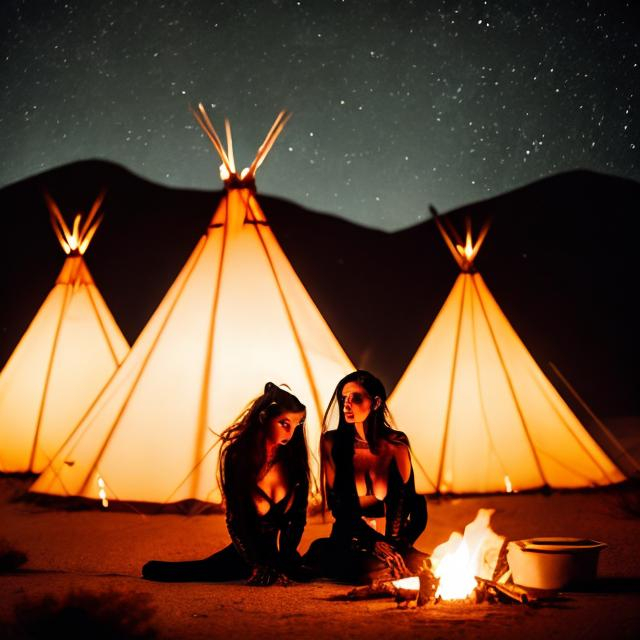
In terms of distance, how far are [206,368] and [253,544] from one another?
3.54m

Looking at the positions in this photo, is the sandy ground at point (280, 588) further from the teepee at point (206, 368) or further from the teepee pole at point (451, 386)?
the teepee pole at point (451, 386)

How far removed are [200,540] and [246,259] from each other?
283cm

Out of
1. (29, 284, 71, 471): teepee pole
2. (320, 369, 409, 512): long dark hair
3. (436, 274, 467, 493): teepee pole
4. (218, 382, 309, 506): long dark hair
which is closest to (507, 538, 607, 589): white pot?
(320, 369, 409, 512): long dark hair

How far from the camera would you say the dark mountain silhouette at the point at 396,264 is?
112ft

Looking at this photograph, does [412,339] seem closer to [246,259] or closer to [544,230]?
[544,230]

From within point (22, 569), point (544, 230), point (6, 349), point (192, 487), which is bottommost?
point (22, 569)

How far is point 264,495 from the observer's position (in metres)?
4.99

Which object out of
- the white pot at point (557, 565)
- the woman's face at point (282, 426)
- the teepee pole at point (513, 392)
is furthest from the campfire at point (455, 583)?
the teepee pole at point (513, 392)

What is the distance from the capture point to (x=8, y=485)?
9984 mm

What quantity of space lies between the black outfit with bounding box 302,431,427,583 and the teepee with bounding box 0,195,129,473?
645 centimetres

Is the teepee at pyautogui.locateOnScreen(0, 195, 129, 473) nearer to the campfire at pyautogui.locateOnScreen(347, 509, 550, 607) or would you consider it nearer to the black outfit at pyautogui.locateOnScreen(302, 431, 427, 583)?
the black outfit at pyautogui.locateOnScreen(302, 431, 427, 583)

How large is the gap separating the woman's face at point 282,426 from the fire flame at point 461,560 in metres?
0.93

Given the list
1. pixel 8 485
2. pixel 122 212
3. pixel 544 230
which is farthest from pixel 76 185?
pixel 8 485

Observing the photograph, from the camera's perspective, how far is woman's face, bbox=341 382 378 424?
5.12m
